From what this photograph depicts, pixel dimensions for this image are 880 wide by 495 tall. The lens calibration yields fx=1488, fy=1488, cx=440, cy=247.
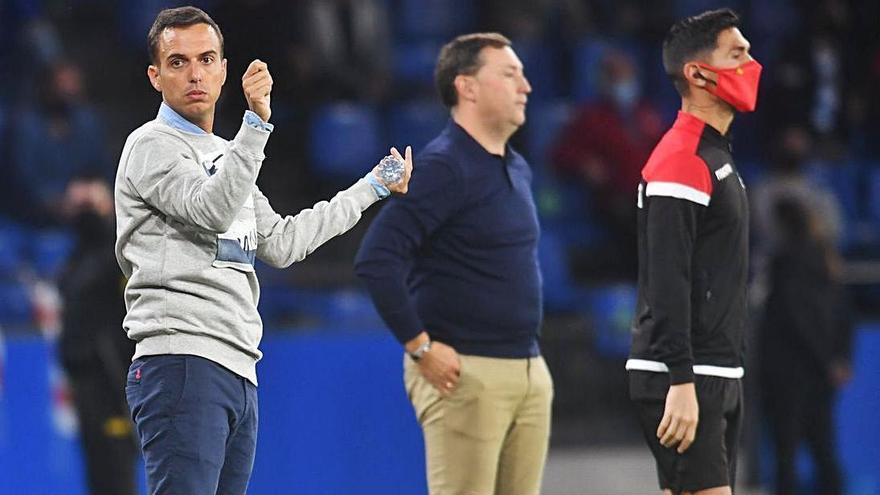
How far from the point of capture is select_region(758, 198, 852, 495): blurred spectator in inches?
327

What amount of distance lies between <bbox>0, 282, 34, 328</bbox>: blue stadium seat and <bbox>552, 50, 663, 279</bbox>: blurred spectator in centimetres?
424

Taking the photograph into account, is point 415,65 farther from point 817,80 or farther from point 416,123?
point 817,80

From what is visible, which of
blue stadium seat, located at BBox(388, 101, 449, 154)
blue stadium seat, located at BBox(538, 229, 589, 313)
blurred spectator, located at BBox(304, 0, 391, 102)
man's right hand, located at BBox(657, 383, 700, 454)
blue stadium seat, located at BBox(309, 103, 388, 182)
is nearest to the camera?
man's right hand, located at BBox(657, 383, 700, 454)

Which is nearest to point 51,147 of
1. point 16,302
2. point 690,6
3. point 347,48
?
point 16,302

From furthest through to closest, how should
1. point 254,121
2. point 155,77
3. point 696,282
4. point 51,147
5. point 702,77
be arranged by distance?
point 51,147 → point 702,77 → point 696,282 → point 155,77 → point 254,121

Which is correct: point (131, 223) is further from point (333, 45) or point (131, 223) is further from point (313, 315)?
point (333, 45)

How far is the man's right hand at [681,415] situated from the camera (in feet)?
14.6

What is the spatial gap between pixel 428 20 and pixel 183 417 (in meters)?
8.74

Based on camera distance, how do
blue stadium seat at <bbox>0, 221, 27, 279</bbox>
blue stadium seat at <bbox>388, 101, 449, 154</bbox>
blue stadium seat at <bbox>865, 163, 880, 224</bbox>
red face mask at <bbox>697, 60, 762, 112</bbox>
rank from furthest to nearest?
1. blue stadium seat at <bbox>865, 163, 880, 224</bbox>
2. blue stadium seat at <bbox>388, 101, 449, 154</bbox>
3. blue stadium seat at <bbox>0, 221, 27, 279</bbox>
4. red face mask at <bbox>697, 60, 762, 112</bbox>

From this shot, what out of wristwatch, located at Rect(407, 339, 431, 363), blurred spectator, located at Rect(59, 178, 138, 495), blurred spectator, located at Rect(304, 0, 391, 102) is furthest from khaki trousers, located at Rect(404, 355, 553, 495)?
blurred spectator, located at Rect(304, 0, 391, 102)

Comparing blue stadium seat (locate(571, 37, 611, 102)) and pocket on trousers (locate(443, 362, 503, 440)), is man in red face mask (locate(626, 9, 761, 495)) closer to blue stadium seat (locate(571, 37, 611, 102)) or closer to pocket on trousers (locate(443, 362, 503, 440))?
pocket on trousers (locate(443, 362, 503, 440))

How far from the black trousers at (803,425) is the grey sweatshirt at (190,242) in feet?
16.5

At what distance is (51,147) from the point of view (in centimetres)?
990

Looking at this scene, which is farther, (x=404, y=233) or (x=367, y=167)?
(x=367, y=167)
